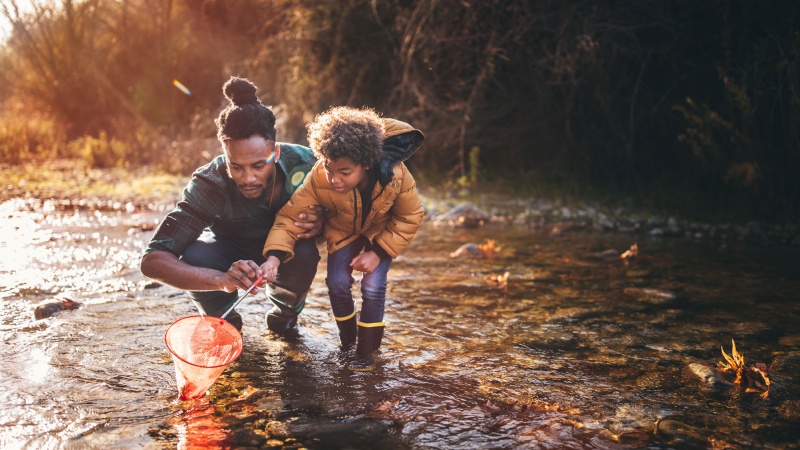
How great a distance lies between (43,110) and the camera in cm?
1566

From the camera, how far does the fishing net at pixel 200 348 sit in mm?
2746

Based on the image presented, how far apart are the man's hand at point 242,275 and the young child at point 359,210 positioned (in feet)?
0.21

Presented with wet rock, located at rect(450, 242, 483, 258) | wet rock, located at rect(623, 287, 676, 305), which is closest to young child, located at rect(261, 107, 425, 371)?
wet rock, located at rect(623, 287, 676, 305)

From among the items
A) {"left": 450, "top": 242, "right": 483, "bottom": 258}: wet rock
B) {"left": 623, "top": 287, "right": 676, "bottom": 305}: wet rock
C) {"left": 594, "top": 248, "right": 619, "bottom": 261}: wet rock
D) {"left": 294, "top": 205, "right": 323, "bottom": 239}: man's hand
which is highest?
{"left": 294, "top": 205, "right": 323, "bottom": 239}: man's hand

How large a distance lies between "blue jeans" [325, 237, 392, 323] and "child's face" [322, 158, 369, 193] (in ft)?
1.50

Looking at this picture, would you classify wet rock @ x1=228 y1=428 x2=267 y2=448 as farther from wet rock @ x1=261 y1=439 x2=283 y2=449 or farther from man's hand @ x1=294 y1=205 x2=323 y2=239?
man's hand @ x1=294 y1=205 x2=323 y2=239

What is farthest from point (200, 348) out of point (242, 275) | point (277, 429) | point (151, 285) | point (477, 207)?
point (477, 207)

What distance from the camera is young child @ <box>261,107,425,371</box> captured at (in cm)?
315

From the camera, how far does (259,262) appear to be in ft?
12.4

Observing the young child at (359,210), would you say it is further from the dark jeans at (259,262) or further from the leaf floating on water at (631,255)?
the leaf floating on water at (631,255)

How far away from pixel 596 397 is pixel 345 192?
1.43m

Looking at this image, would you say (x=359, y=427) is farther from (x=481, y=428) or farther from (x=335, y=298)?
(x=335, y=298)

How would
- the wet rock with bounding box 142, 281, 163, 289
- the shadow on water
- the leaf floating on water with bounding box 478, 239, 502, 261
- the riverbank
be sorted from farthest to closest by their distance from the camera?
the riverbank, the leaf floating on water with bounding box 478, 239, 502, 261, the wet rock with bounding box 142, 281, 163, 289, the shadow on water

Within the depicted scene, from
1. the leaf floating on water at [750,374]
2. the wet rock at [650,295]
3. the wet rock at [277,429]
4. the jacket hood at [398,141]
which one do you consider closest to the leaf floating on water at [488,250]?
the wet rock at [650,295]
